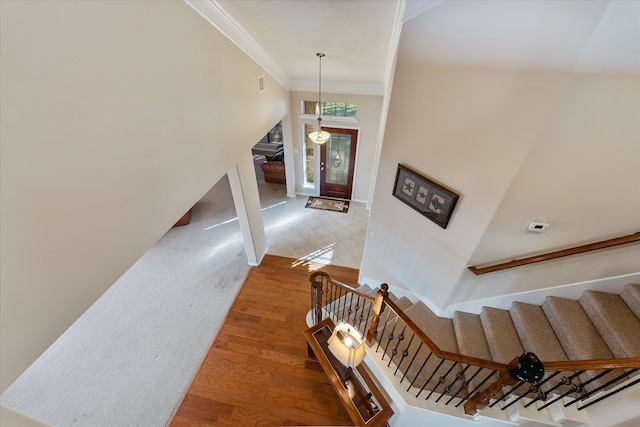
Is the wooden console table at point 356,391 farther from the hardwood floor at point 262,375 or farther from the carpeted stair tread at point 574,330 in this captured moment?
the carpeted stair tread at point 574,330

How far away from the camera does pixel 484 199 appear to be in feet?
8.14

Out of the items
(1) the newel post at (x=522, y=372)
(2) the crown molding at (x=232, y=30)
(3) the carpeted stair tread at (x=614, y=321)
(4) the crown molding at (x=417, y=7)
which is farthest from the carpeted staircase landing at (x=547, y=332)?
(2) the crown molding at (x=232, y=30)

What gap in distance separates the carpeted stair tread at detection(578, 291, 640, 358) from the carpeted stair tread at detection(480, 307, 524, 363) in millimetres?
691

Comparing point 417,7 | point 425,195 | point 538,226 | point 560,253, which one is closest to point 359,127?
point 425,195

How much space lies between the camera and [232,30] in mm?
2846

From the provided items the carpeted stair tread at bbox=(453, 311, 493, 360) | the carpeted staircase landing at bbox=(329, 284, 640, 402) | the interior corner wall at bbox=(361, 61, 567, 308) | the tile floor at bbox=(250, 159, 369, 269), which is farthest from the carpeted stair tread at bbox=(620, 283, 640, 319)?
the tile floor at bbox=(250, 159, 369, 269)

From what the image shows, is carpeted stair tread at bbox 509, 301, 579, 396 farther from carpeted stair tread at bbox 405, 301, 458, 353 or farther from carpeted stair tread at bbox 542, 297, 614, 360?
carpeted stair tread at bbox 405, 301, 458, 353

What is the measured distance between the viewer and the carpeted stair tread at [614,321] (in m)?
2.25

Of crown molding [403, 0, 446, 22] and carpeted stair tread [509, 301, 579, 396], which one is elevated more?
crown molding [403, 0, 446, 22]

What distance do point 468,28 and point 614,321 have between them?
Answer: 2980mm

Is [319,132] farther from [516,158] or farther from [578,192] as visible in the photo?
[578,192]

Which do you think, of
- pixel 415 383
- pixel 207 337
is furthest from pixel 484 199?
pixel 207 337

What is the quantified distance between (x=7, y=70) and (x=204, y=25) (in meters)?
1.74

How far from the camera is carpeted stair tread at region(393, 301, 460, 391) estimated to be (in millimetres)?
2592
